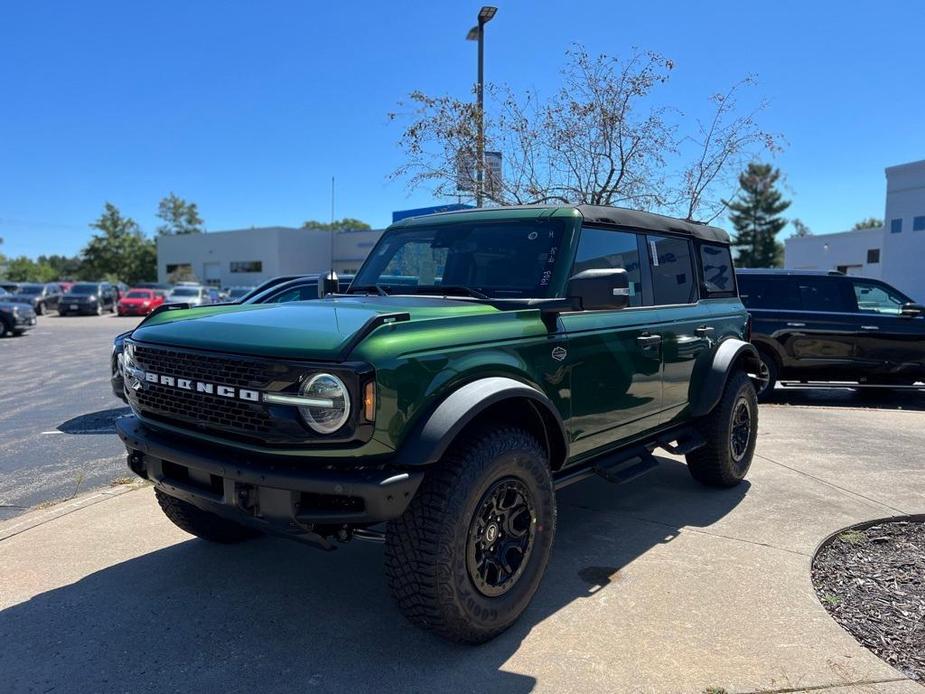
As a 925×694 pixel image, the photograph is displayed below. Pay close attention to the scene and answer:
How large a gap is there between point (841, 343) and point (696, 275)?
538 centimetres

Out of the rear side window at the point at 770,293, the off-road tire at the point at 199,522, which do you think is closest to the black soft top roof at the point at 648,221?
the off-road tire at the point at 199,522

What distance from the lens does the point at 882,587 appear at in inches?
142

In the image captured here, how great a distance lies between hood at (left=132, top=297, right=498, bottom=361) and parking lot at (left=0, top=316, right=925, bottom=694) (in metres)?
1.31

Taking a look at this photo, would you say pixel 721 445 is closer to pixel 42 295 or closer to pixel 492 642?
pixel 492 642

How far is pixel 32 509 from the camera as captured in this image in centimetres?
483

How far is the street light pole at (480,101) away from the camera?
446 inches

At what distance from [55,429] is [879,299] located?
10481 mm

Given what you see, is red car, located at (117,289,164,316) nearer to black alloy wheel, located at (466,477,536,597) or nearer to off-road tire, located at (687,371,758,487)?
off-road tire, located at (687,371,758,487)

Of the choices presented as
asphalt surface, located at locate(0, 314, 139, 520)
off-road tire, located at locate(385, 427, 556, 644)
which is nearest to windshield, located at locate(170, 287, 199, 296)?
asphalt surface, located at locate(0, 314, 139, 520)

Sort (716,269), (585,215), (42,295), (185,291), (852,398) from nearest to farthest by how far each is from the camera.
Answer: (585,215) < (716,269) < (852,398) < (185,291) < (42,295)

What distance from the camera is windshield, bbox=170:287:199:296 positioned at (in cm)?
3244

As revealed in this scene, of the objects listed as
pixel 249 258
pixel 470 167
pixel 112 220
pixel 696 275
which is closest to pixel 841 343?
pixel 696 275

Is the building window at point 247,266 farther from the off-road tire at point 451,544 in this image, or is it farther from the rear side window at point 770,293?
the off-road tire at point 451,544

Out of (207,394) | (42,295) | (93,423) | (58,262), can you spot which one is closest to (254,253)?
(42,295)
